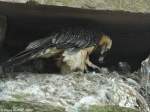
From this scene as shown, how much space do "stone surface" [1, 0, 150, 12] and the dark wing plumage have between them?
297mm

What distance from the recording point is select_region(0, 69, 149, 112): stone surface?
7.54 feet

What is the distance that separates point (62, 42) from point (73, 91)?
25 cm

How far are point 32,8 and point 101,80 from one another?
0.46m

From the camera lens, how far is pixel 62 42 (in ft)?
8.37

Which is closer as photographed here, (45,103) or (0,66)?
(45,103)

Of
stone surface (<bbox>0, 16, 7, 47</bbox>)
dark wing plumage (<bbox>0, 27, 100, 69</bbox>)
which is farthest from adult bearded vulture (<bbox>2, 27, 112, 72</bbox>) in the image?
stone surface (<bbox>0, 16, 7, 47</bbox>)

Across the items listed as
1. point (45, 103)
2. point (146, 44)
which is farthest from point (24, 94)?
point (146, 44)

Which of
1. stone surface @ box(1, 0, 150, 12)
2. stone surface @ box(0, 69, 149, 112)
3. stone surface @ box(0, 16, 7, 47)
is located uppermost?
stone surface @ box(1, 0, 150, 12)

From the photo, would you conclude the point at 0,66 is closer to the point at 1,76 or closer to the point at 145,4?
the point at 1,76

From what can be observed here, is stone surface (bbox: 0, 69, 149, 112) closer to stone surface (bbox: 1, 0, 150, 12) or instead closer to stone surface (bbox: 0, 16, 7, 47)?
stone surface (bbox: 0, 16, 7, 47)

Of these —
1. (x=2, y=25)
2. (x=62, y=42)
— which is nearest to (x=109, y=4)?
(x=62, y=42)

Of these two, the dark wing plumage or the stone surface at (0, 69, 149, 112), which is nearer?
the stone surface at (0, 69, 149, 112)

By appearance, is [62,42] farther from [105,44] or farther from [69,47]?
[105,44]

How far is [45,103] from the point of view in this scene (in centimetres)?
226
